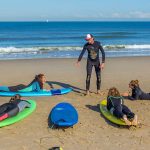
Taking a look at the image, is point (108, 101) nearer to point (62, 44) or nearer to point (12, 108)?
point (12, 108)

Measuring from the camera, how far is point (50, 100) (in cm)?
1107

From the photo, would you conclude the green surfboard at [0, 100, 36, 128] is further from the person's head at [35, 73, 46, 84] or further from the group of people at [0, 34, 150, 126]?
the person's head at [35, 73, 46, 84]

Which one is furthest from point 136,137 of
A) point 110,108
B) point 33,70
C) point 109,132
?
point 33,70

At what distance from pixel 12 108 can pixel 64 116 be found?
1.26 meters

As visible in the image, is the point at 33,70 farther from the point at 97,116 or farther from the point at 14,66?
the point at 97,116

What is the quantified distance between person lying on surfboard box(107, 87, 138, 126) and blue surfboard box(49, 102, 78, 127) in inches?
35.0

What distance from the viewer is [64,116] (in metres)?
8.86

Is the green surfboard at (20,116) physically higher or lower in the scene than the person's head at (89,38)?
lower

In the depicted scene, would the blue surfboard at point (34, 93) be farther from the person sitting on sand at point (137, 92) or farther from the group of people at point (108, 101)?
the person sitting on sand at point (137, 92)

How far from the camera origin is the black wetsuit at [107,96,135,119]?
344 inches

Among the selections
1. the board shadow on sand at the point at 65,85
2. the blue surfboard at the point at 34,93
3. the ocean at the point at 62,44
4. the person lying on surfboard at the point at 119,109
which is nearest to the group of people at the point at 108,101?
the person lying on surfboard at the point at 119,109

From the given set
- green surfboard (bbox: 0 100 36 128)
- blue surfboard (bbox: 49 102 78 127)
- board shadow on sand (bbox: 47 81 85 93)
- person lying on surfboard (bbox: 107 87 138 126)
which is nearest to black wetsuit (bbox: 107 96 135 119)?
person lying on surfboard (bbox: 107 87 138 126)

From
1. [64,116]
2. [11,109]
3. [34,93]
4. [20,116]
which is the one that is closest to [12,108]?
[11,109]

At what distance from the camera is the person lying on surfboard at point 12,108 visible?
8.78 metres
